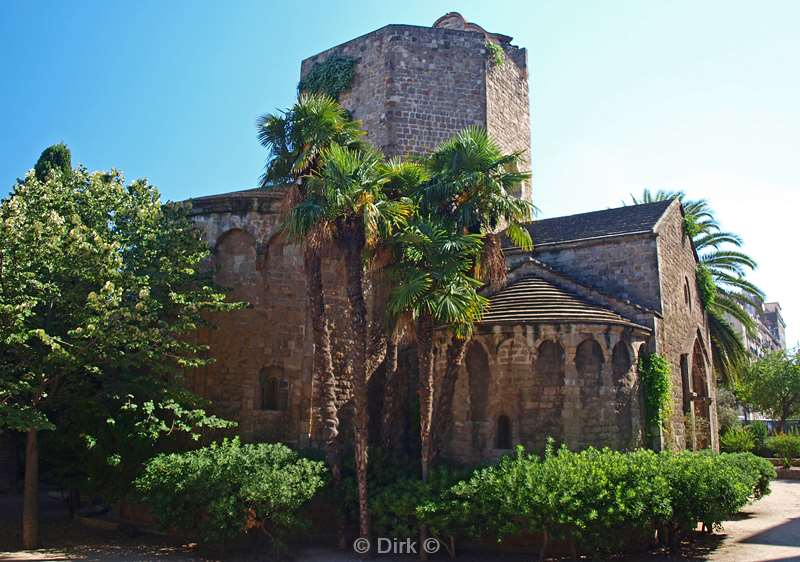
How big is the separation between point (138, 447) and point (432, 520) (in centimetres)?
741

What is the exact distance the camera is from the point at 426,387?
1355cm

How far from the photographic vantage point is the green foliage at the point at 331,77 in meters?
23.4

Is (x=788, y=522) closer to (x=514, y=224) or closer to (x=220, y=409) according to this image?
(x=514, y=224)

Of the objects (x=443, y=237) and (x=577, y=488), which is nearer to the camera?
(x=577, y=488)

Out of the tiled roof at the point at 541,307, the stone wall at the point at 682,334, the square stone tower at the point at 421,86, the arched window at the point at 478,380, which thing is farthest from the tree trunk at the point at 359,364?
the square stone tower at the point at 421,86

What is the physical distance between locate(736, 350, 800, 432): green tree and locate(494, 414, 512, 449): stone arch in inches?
1006

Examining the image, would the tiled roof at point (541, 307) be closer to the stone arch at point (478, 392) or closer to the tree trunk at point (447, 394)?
the stone arch at point (478, 392)

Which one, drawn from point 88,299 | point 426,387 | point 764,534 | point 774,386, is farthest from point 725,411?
point 88,299

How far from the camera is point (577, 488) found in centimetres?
1155

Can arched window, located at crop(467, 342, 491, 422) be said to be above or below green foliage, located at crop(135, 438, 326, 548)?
above

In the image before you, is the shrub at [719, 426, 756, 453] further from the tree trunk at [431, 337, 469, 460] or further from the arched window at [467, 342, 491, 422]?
the tree trunk at [431, 337, 469, 460]

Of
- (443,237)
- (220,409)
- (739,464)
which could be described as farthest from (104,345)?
(739,464)

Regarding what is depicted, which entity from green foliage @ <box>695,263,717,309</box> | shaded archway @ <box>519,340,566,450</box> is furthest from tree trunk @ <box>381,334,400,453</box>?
green foliage @ <box>695,263,717,309</box>

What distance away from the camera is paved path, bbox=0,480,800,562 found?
12.7 m
